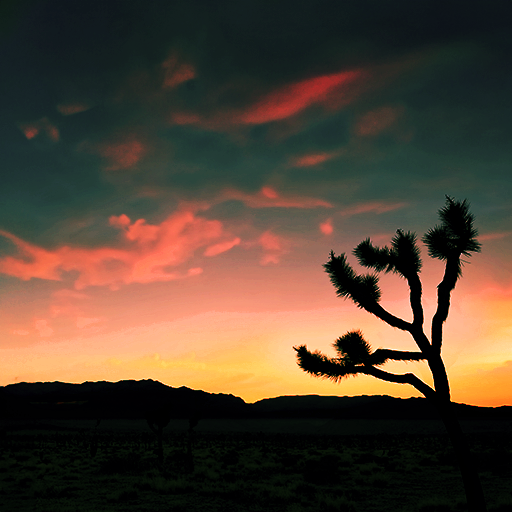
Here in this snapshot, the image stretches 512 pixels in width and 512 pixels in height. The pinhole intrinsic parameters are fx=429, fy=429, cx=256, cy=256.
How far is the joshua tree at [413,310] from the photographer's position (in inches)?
407

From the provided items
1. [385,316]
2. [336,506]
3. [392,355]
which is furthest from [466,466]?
[336,506]

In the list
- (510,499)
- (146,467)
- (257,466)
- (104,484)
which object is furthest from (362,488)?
(146,467)

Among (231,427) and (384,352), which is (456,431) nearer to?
(384,352)

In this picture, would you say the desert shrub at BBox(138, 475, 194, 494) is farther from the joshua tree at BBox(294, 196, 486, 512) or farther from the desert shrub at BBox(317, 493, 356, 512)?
the joshua tree at BBox(294, 196, 486, 512)

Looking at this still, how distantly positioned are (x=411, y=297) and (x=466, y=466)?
13.0 ft

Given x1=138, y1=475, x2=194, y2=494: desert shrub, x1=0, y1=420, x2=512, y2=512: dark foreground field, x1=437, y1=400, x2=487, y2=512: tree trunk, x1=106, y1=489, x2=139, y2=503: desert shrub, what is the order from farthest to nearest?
1. x1=138, y1=475, x2=194, y2=494: desert shrub
2. x1=106, y1=489, x2=139, y2=503: desert shrub
3. x1=0, y1=420, x2=512, y2=512: dark foreground field
4. x1=437, y1=400, x2=487, y2=512: tree trunk

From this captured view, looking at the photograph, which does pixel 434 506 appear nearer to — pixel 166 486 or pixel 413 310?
pixel 413 310

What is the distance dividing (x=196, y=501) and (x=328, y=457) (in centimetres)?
1742

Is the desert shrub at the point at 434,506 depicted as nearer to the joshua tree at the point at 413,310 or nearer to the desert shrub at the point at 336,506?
the desert shrub at the point at 336,506

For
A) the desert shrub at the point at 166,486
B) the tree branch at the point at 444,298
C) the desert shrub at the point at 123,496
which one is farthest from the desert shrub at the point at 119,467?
the tree branch at the point at 444,298

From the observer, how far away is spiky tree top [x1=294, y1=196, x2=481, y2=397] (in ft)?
34.3

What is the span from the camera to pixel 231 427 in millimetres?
151125

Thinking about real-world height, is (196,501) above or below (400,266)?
below

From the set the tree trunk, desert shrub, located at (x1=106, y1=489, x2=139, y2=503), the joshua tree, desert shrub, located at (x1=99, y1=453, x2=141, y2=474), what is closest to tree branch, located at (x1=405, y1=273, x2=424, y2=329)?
the joshua tree
